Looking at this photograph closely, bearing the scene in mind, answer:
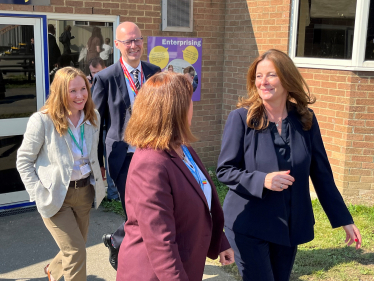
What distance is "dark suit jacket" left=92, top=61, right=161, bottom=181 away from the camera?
373 centimetres

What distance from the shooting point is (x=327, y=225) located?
528 cm

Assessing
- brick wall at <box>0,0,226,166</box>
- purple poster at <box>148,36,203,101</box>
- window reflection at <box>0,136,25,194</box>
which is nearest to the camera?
window reflection at <box>0,136,25,194</box>

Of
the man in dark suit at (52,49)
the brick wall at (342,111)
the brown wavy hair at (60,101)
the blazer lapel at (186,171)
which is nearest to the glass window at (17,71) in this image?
the man in dark suit at (52,49)

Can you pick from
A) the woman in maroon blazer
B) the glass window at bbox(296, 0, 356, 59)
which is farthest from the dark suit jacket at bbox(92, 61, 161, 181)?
the glass window at bbox(296, 0, 356, 59)

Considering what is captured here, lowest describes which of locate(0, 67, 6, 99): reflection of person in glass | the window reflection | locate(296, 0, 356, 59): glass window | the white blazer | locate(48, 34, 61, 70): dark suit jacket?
the window reflection

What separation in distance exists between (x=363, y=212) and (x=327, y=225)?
2.41 ft

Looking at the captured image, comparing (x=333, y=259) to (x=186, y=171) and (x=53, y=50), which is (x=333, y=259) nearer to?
(x=186, y=171)

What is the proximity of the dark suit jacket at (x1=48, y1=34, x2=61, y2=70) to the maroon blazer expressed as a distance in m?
4.25

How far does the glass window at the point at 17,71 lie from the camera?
5426 mm

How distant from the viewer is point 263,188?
2.59m

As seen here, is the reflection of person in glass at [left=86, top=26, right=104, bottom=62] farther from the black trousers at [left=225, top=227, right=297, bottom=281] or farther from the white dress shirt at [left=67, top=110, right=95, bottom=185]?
the black trousers at [left=225, top=227, right=297, bottom=281]

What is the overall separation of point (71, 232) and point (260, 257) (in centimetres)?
143

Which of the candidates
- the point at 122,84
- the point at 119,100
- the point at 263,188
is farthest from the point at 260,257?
the point at 122,84

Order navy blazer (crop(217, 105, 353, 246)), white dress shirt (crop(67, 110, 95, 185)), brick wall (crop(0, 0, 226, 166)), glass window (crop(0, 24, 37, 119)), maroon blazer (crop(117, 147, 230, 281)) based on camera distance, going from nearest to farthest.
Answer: maroon blazer (crop(117, 147, 230, 281)) < navy blazer (crop(217, 105, 353, 246)) < white dress shirt (crop(67, 110, 95, 185)) < glass window (crop(0, 24, 37, 119)) < brick wall (crop(0, 0, 226, 166))
